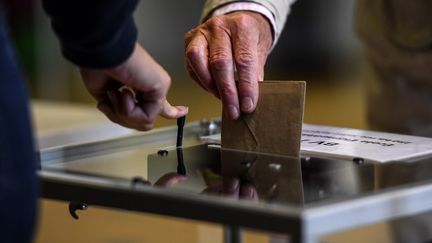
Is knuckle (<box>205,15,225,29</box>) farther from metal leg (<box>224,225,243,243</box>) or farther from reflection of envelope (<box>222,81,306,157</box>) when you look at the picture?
metal leg (<box>224,225,243,243</box>)

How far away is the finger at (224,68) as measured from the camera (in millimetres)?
1137

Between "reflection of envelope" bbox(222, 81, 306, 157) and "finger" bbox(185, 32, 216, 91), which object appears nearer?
"reflection of envelope" bbox(222, 81, 306, 157)

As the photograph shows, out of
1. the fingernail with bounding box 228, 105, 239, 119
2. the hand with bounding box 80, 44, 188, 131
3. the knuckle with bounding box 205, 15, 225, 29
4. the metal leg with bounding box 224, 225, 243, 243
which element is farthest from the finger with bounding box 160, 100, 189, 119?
the metal leg with bounding box 224, 225, 243, 243

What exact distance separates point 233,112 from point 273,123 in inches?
2.3

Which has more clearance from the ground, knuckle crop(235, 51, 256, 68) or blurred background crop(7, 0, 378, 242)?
knuckle crop(235, 51, 256, 68)

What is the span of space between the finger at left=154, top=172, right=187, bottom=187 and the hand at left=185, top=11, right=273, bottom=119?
0.53 feet

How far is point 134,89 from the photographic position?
0.89 metres

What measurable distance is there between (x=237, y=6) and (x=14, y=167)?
73 centimetres

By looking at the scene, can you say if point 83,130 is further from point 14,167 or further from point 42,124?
point 14,167

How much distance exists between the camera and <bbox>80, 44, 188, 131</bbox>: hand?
0.83 meters

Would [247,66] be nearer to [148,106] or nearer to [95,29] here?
[148,106]

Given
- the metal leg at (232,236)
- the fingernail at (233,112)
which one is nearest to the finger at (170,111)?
the fingernail at (233,112)

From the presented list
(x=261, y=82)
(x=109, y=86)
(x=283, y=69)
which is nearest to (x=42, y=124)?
(x=261, y=82)

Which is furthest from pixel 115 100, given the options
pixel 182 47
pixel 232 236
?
pixel 182 47
